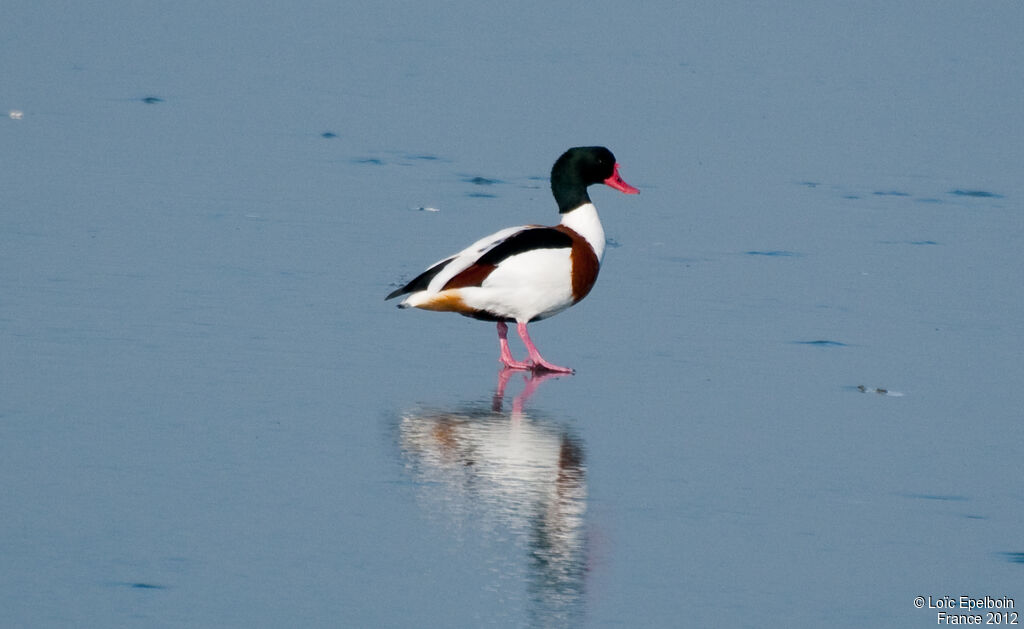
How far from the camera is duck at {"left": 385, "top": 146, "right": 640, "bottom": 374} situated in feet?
22.3

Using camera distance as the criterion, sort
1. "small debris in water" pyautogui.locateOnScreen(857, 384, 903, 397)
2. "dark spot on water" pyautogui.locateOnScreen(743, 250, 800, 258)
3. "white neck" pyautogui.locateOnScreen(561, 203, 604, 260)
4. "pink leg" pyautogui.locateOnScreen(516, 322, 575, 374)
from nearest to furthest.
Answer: "small debris in water" pyautogui.locateOnScreen(857, 384, 903, 397) → "pink leg" pyautogui.locateOnScreen(516, 322, 575, 374) → "white neck" pyautogui.locateOnScreen(561, 203, 604, 260) → "dark spot on water" pyautogui.locateOnScreen(743, 250, 800, 258)

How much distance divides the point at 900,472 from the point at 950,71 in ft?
31.5

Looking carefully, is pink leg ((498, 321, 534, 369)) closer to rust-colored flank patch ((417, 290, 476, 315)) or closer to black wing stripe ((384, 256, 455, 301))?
rust-colored flank patch ((417, 290, 476, 315))

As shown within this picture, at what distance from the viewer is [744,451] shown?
5535 millimetres

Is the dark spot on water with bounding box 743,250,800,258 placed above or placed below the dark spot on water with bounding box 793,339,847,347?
above

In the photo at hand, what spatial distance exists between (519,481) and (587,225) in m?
2.66

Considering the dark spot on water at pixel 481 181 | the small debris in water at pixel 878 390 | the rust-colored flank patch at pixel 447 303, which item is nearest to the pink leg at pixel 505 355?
the rust-colored flank patch at pixel 447 303

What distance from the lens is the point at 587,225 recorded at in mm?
7543

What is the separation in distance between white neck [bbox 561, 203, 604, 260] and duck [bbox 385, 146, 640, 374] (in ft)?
0.51

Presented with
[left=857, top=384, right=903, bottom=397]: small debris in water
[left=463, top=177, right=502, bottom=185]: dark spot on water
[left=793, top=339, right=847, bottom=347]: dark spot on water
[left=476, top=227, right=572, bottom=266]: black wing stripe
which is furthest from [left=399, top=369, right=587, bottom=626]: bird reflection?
[left=463, top=177, right=502, bottom=185]: dark spot on water

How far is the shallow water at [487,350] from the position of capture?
4.32 m

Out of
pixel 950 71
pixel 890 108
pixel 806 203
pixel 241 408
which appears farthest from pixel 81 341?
pixel 950 71

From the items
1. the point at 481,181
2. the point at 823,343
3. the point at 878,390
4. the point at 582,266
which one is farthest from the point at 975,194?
the point at 878,390

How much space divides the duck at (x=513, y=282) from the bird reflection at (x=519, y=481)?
71cm
